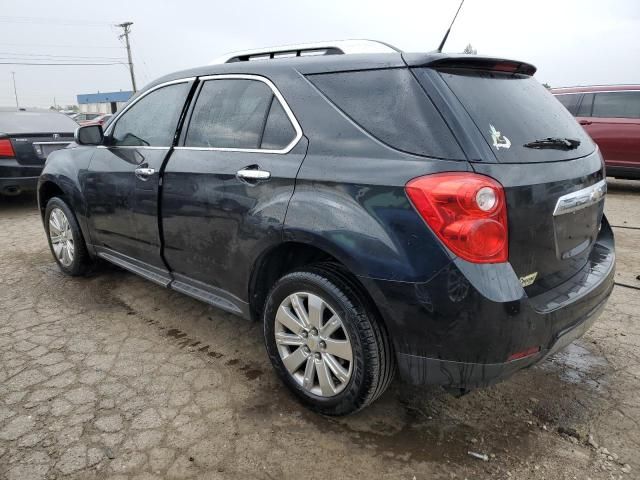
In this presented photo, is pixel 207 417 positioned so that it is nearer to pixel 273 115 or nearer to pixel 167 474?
pixel 167 474

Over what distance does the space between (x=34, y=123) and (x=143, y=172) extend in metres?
5.13

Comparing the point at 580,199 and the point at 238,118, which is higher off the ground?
the point at 238,118

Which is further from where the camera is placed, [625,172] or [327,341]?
[625,172]

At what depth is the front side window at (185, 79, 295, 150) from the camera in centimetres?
241

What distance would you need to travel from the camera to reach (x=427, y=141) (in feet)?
6.23

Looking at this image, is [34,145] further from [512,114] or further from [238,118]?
[512,114]

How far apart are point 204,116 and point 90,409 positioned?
66.3 inches

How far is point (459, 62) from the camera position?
207 centimetres

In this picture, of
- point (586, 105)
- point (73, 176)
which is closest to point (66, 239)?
point (73, 176)

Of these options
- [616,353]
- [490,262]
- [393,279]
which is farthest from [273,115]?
[616,353]

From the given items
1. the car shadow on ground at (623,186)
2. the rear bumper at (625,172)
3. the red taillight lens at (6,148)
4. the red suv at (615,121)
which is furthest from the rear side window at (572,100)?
the red taillight lens at (6,148)

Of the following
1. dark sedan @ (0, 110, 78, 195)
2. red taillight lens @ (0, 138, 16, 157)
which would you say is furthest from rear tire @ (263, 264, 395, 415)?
red taillight lens @ (0, 138, 16, 157)

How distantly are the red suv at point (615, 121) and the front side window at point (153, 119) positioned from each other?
7.24 meters

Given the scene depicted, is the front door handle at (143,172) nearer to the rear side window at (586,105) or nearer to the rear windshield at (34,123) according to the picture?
the rear windshield at (34,123)
